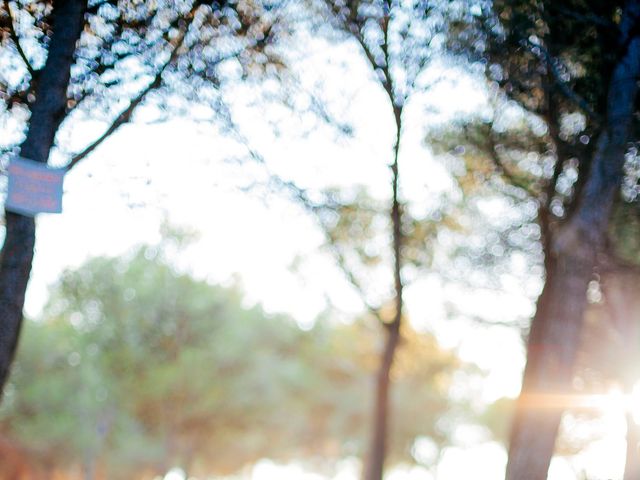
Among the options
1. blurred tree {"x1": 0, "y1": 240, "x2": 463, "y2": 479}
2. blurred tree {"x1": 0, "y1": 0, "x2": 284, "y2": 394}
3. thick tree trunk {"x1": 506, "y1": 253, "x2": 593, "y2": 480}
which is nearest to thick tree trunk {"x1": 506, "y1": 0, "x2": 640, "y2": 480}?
thick tree trunk {"x1": 506, "y1": 253, "x2": 593, "y2": 480}

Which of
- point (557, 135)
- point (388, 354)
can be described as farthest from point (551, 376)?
point (388, 354)

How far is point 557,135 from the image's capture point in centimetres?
1360

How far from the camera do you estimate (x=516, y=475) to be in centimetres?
941

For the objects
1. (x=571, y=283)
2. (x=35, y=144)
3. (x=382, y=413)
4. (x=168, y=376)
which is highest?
(x=35, y=144)

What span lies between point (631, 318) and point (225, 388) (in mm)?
22869

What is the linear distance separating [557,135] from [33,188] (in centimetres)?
824

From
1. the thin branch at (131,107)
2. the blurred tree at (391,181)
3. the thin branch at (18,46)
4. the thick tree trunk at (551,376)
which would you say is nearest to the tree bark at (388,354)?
the blurred tree at (391,181)

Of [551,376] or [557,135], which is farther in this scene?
[557,135]

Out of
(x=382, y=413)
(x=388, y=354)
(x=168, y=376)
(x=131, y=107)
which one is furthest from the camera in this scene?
(x=168, y=376)

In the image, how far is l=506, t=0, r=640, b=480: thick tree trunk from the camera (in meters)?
9.41

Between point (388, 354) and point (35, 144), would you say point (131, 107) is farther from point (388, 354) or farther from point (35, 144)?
point (388, 354)

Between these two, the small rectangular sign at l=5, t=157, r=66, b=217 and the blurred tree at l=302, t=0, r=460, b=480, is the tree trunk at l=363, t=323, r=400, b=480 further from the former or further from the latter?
the small rectangular sign at l=5, t=157, r=66, b=217

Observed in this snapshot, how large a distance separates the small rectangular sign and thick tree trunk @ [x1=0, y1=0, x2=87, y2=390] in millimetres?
521

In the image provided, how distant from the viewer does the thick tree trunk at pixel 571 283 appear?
9414 millimetres
